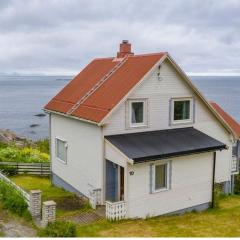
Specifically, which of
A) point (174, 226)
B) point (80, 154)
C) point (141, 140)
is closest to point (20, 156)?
point (80, 154)

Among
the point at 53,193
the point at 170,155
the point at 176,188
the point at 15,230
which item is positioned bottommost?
the point at 53,193

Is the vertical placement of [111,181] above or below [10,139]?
above

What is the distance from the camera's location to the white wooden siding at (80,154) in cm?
1900

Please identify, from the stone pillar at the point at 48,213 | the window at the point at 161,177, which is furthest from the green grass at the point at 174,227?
the window at the point at 161,177

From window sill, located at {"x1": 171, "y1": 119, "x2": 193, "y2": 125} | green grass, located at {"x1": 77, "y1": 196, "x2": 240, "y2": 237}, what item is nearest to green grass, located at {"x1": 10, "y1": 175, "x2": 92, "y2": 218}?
green grass, located at {"x1": 77, "y1": 196, "x2": 240, "y2": 237}

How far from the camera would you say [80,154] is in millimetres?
20766

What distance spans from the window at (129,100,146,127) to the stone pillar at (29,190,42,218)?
5614 mm

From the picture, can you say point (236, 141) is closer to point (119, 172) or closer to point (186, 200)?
point (186, 200)

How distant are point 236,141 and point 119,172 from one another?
992 cm

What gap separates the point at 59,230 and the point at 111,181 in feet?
15.9

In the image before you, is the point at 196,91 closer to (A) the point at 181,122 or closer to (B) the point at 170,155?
(A) the point at 181,122

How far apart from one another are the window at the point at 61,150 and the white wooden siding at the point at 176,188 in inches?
247

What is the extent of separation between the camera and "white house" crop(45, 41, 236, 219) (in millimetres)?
17922

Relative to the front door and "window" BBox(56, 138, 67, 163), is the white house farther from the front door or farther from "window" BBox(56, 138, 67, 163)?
"window" BBox(56, 138, 67, 163)
